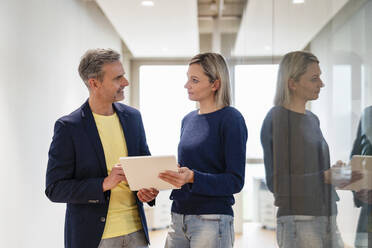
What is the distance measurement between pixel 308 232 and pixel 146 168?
0.58 m

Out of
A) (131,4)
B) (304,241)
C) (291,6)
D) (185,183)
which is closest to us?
(304,241)

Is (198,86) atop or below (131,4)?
below

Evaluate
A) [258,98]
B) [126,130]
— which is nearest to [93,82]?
[126,130]

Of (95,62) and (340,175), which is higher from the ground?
(95,62)

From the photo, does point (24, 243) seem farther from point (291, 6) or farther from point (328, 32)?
point (328, 32)

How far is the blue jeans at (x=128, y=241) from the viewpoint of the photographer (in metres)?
1.55

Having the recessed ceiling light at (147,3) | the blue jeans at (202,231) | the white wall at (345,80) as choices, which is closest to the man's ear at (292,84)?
the white wall at (345,80)

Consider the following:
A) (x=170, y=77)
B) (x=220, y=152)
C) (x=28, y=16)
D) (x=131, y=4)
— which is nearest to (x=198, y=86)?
(x=220, y=152)

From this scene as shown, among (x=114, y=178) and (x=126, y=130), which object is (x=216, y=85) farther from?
(x=114, y=178)

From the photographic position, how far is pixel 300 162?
116 centimetres

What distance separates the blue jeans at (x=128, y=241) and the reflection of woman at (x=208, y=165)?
4.3 inches

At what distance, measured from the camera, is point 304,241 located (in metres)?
1.15

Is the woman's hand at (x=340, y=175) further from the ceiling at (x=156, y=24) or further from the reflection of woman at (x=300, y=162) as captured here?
the ceiling at (x=156, y=24)

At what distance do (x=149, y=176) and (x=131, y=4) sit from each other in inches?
124
